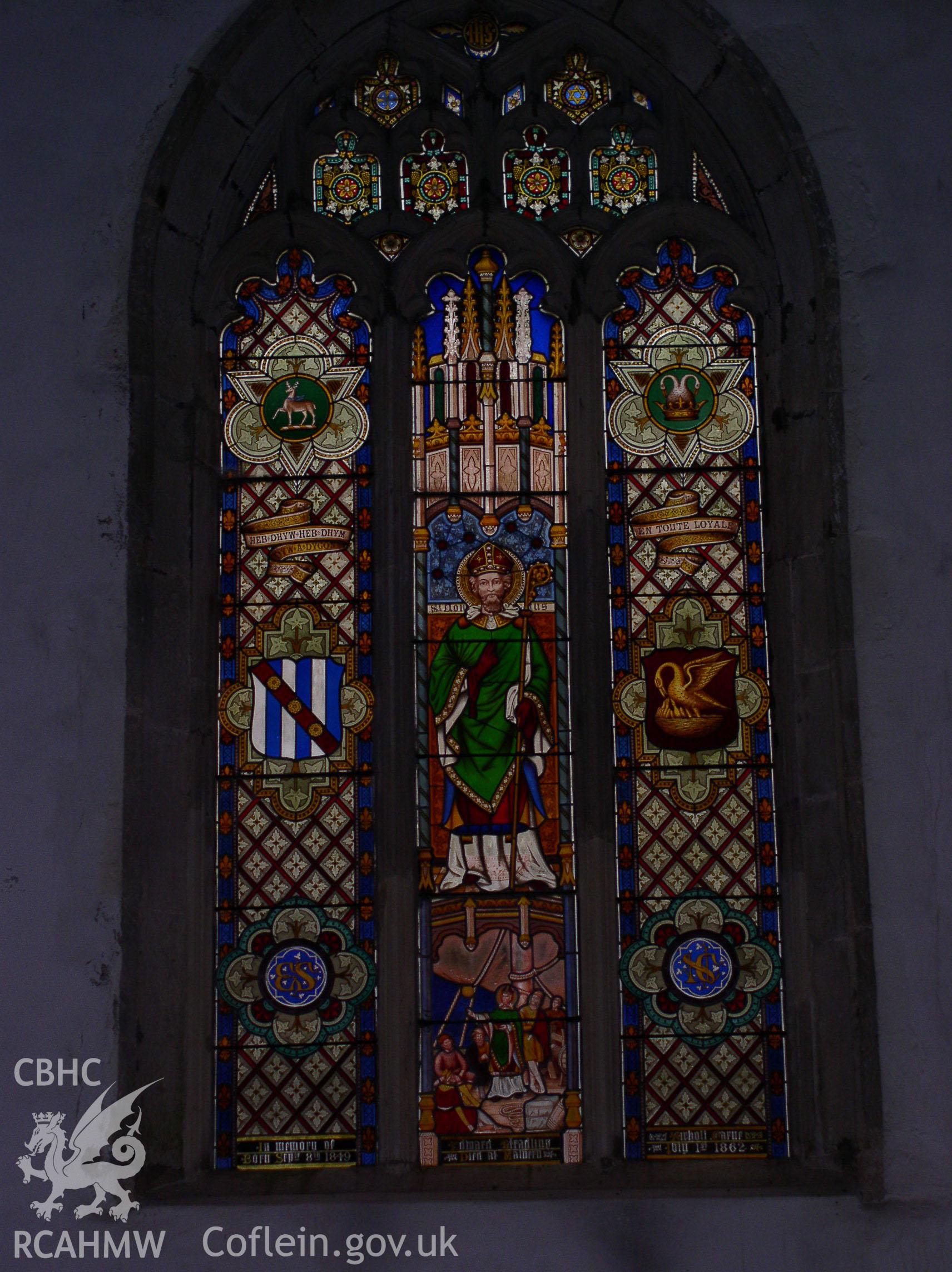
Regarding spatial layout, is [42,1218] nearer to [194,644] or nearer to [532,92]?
[194,644]

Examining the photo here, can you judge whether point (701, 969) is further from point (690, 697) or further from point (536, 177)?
point (536, 177)

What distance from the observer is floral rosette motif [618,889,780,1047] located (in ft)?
19.7

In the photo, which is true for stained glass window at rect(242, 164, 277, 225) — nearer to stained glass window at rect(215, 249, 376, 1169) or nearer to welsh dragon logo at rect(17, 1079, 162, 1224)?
stained glass window at rect(215, 249, 376, 1169)

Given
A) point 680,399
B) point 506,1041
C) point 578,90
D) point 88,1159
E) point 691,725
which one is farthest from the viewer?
point 578,90

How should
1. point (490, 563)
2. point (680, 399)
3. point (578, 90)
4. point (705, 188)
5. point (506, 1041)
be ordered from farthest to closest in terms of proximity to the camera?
point (578, 90) → point (705, 188) → point (680, 399) → point (490, 563) → point (506, 1041)

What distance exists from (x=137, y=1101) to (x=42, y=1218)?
43cm

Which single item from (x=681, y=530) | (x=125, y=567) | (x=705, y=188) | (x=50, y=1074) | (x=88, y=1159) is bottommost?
(x=88, y=1159)

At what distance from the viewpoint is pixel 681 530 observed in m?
6.42

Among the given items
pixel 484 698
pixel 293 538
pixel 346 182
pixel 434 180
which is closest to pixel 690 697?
pixel 484 698

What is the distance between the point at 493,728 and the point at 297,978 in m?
1.06

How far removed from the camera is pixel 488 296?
6699 mm

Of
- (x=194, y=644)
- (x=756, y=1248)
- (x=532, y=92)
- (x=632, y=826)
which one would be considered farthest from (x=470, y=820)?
(x=532, y=92)

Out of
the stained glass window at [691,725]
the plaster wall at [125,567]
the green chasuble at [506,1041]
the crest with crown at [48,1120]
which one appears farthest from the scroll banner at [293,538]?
the crest with crown at [48,1120]

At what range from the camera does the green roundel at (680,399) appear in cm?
653
